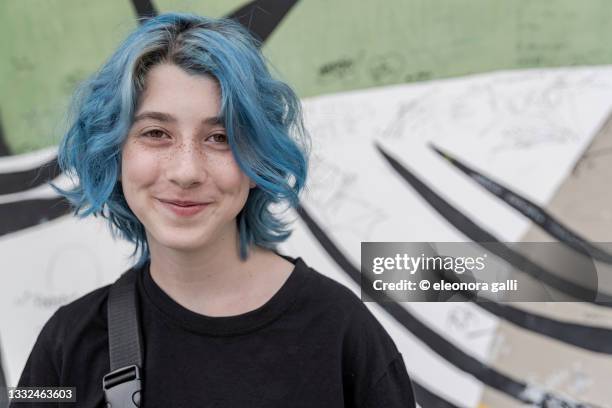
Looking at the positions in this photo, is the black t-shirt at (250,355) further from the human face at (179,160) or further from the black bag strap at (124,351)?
the human face at (179,160)

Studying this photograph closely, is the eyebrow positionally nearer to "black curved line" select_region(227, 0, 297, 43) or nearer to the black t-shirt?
the black t-shirt

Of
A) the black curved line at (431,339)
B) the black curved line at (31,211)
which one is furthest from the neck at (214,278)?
the black curved line at (31,211)

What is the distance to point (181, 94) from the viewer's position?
127 centimetres

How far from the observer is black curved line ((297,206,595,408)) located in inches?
82.7

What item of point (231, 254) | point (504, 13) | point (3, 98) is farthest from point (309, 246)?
point (3, 98)

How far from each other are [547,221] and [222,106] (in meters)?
1.25

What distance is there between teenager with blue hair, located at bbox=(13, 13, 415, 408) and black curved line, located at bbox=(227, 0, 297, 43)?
2.48 ft

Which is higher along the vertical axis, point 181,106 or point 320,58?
point 320,58

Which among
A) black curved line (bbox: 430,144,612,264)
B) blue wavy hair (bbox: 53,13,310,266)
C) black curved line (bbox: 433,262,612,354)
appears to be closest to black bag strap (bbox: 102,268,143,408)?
blue wavy hair (bbox: 53,13,310,266)

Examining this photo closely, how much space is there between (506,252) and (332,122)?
70cm

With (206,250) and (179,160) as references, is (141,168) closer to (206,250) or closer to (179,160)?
(179,160)

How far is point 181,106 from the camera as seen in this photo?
1270 mm

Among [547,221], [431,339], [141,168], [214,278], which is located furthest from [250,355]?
[547,221]

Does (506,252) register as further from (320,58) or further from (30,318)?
(30,318)
